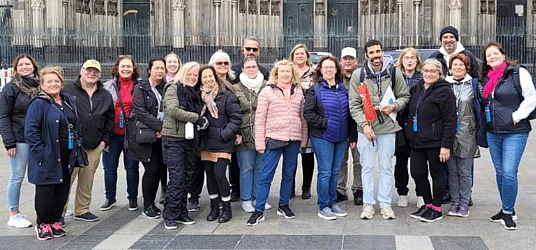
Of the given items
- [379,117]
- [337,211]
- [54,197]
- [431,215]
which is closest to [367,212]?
[337,211]

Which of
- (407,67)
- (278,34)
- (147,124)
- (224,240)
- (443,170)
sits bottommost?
(224,240)

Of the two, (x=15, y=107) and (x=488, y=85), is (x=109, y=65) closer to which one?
(x=15, y=107)

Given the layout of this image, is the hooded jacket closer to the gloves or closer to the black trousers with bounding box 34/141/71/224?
the gloves

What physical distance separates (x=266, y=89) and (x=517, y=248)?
2.96 m

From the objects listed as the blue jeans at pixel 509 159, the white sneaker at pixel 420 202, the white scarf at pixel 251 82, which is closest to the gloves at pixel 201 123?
the white scarf at pixel 251 82

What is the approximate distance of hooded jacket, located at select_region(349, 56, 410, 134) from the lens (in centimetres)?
689

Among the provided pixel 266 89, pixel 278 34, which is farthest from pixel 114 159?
pixel 278 34

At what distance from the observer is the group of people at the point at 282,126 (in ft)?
21.7

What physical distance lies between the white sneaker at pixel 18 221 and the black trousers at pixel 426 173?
4.27 meters

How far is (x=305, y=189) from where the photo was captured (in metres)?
8.25

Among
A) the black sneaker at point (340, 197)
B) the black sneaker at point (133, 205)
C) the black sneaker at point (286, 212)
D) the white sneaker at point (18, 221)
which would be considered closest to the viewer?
the white sneaker at point (18, 221)

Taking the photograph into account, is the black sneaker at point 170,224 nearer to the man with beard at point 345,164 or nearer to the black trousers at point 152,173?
the black trousers at point 152,173

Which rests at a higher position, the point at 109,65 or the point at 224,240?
the point at 109,65

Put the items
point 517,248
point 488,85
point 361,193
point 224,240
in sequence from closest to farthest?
point 517,248 < point 224,240 < point 488,85 < point 361,193
